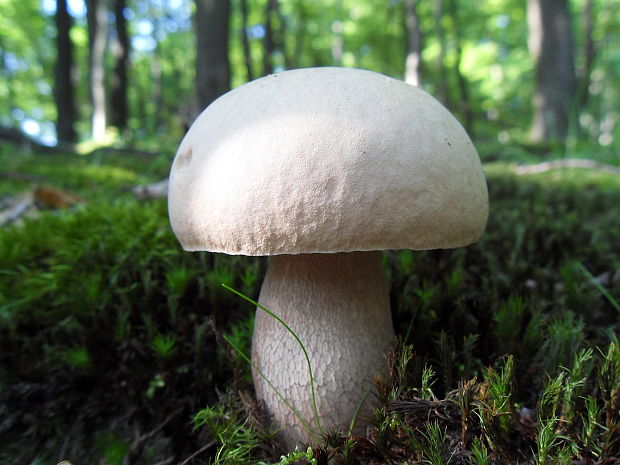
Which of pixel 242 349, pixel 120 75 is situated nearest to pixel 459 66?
pixel 120 75

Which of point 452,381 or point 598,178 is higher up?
point 598,178

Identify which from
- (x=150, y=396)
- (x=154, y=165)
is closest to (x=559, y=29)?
(x=154, y=165)

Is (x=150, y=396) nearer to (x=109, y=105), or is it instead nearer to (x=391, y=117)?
(x=391, y=117)

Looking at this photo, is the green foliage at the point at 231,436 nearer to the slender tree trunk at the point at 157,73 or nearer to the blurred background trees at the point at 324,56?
the blurred background trees at the point at 324,56

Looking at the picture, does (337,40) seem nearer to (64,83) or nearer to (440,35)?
(440,35)

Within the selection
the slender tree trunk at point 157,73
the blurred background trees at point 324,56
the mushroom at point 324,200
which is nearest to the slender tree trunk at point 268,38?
the blurred background trees at point 324,56

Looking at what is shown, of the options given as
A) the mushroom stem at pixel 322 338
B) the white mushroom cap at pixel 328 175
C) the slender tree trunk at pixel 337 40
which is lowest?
the mushroom stem at pixel 322 338

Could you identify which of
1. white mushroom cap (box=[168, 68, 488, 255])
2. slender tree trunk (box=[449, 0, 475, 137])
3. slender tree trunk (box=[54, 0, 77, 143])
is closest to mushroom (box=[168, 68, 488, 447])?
white mushroom cap (box=[168, 68, 488, 255])
